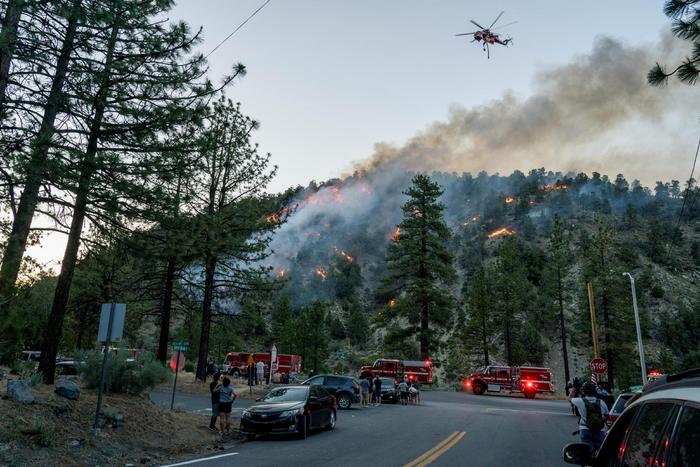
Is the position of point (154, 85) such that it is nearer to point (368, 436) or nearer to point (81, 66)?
point (81, 66)

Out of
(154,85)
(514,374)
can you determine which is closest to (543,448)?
(154,85)

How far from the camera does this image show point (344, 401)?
2331 cm

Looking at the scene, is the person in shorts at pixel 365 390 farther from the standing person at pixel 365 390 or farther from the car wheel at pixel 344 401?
the car wheel at pixel 344 401

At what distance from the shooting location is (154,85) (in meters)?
11.9

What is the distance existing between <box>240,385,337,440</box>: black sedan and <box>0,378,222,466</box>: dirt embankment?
1.09 metres

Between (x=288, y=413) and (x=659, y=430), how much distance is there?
37.1ft

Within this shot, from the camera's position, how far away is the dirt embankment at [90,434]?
820cm

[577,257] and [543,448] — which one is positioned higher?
[577,257]

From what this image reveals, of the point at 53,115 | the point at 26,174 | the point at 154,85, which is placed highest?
the point at 154,85

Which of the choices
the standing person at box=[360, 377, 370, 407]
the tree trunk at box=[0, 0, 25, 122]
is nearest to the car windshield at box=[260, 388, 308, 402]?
the tree trunk at box=[0, 0, 25, 122]

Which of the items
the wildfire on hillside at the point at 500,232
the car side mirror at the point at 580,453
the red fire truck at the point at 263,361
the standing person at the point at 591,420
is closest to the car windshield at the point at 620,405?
the standing person at the point at 591,420

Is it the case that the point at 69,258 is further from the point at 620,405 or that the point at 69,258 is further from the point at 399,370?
the point at 399,370

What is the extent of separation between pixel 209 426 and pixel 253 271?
41.7 feet

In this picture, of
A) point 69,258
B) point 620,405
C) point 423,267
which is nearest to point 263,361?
point 423,267
